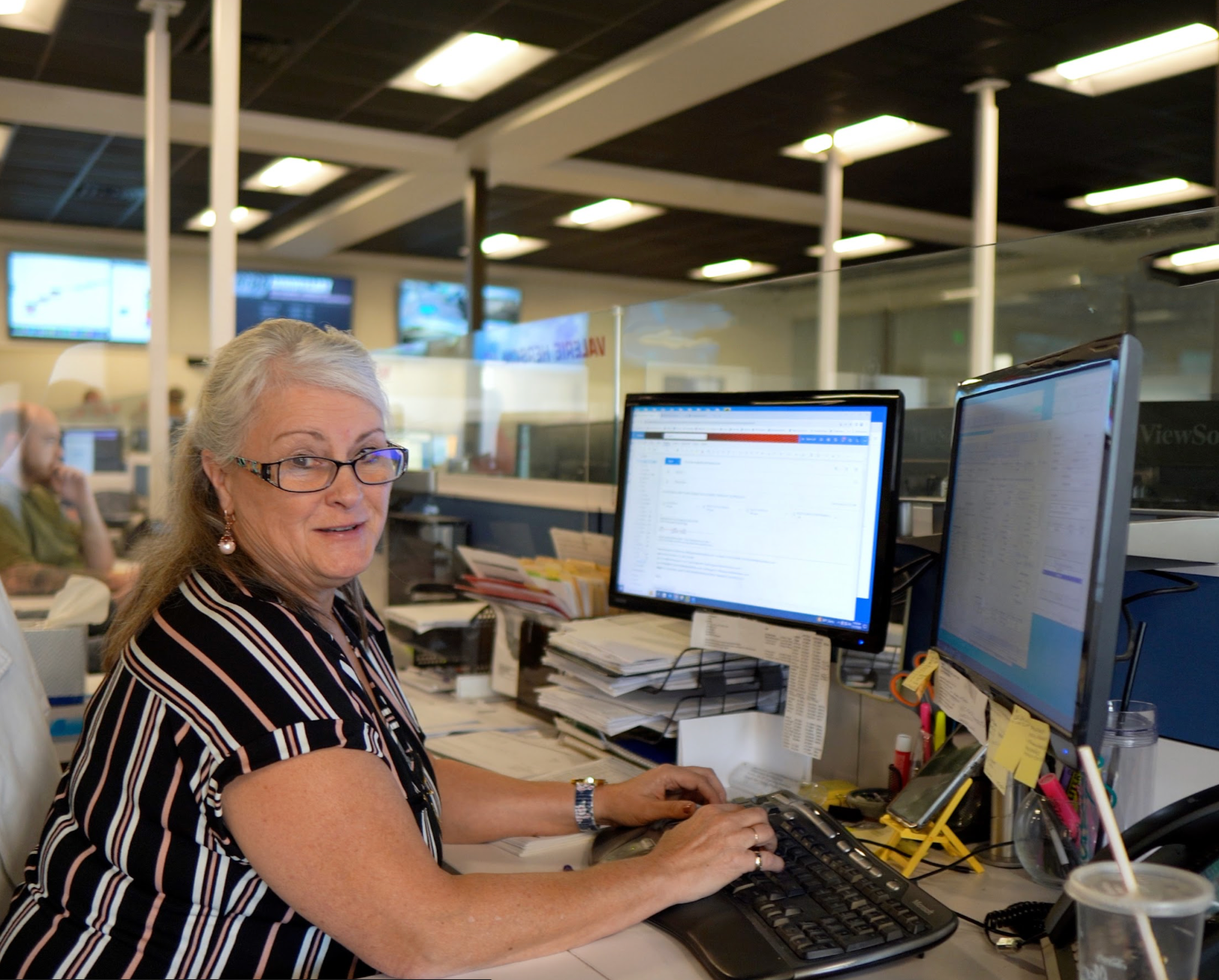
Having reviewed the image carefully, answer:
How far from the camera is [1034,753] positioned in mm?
916

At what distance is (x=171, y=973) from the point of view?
983 millimetres

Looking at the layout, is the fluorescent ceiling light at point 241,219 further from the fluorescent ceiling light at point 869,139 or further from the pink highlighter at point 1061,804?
the pink highlighter at point 1061,804

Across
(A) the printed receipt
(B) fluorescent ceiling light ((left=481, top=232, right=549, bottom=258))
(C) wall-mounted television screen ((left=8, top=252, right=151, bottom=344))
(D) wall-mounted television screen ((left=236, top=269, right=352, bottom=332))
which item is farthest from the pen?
(D) wall-mounted television screen ((left=236, top=269, right=352, bottom=332))

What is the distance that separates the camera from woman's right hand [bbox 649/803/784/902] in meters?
1.05

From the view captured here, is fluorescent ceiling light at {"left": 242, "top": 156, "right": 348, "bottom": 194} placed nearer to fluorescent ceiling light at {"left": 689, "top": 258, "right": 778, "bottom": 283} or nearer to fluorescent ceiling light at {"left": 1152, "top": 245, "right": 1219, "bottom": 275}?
fluorescent ceiling light at {"left": 689, "top": 258, "right": 778, "bottom": 283}

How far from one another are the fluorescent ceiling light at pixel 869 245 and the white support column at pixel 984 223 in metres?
2.49

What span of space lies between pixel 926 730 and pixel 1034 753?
1.44ft

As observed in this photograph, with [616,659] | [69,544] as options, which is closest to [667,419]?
[616,659]

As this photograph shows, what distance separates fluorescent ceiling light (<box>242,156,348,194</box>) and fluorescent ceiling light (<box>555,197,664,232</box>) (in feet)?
5.80

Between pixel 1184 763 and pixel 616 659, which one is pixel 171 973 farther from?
pixel 1184 763

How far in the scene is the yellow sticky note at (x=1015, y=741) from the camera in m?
0.94

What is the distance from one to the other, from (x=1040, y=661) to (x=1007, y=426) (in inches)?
10.4

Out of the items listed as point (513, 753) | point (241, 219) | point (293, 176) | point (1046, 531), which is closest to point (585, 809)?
point (513, 753)

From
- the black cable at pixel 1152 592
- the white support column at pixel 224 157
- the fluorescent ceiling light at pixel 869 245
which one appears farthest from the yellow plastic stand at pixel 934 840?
the fluorescent ceiling light at pixel 869 245
